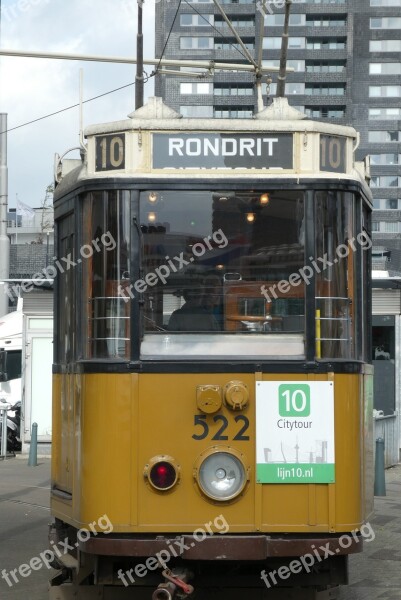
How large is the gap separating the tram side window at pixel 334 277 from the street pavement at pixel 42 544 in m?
2.82

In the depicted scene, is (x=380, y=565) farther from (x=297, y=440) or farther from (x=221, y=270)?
(x=221, y=270)

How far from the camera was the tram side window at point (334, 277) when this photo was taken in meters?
6.89

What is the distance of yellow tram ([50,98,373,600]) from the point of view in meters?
6.73

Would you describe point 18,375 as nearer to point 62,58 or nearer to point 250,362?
point 62,58

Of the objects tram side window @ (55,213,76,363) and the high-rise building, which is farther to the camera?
the high-rise building

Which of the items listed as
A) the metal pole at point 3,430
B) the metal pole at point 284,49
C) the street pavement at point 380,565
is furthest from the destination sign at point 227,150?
the metal pole at point 3,430

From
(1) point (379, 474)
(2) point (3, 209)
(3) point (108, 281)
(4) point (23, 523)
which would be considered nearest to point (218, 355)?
(3) point (108, 281)

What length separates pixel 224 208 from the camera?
6969 mm

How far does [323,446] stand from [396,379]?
1376 centimetres

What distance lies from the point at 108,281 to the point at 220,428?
112cm

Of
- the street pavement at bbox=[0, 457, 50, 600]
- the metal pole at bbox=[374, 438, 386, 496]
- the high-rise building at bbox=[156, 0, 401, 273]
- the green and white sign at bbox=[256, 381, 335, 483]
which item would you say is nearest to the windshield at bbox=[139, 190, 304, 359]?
the green and white sign at bbox=[256, 381, 335, 483]

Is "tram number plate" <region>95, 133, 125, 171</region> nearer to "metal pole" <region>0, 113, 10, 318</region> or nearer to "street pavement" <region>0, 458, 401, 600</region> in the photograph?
"street pavement" <region>0, 458, 401, 600</region>

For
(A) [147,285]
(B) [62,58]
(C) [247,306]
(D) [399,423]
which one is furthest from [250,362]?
(D) [399,423]

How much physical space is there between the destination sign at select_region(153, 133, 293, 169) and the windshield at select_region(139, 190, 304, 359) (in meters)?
0.19
